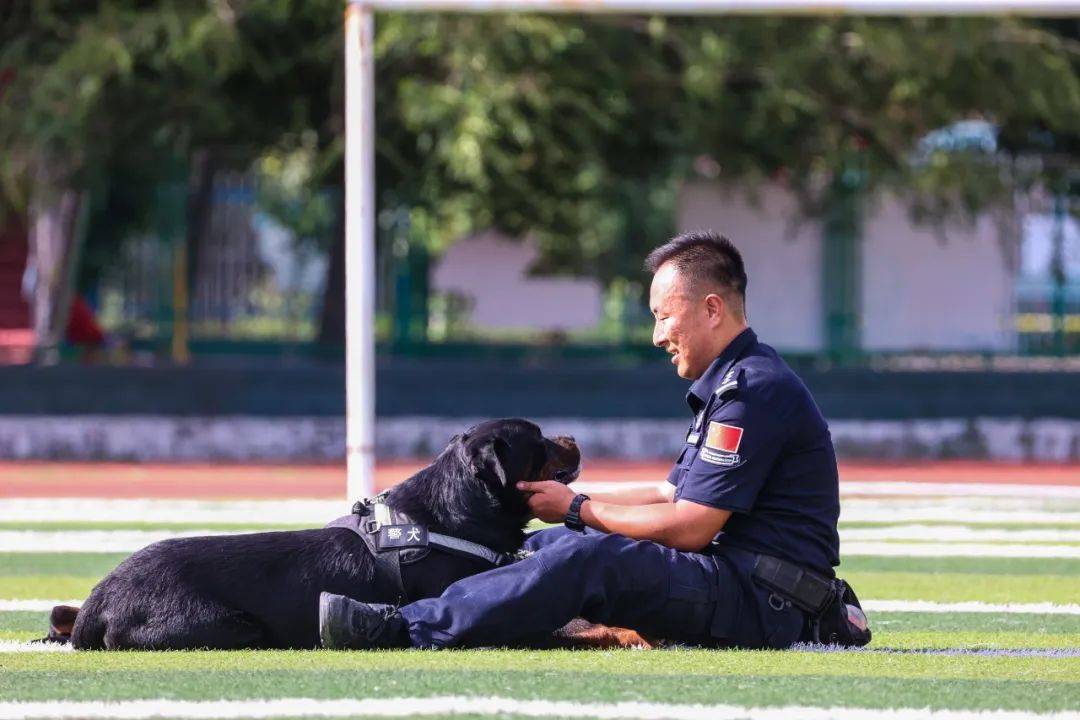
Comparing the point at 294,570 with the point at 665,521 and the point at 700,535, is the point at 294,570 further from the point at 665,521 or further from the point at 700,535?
the point at 700,535

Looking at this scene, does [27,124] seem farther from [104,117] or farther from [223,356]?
[223,356]

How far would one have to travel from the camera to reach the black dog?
5.91m

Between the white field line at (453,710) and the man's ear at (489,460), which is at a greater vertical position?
the man's ear at (489,460)

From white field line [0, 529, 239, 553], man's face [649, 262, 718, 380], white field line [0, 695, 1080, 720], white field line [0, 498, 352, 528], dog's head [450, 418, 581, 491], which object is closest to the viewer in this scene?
white field line [0, 695, 1080, 720]

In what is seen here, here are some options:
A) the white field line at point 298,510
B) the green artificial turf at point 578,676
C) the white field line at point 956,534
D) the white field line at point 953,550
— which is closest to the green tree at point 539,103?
the white field line at point 298,510

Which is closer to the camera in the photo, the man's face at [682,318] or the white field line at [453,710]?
the white field line at [453,710]

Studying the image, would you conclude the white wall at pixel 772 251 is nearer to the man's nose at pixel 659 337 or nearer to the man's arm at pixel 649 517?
the man's nose at pixel 659 337

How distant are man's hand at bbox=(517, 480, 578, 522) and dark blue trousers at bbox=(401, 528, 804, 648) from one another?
10cm

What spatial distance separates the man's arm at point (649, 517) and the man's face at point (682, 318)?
0.53 metres

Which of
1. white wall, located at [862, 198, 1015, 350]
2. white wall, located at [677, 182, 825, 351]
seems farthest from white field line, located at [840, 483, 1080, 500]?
white wall, located at [677, 182, 825, 351]

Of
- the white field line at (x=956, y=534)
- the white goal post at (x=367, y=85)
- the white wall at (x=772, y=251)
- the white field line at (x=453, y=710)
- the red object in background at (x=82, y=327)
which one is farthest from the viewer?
the red object in background at (x=82, y=327)

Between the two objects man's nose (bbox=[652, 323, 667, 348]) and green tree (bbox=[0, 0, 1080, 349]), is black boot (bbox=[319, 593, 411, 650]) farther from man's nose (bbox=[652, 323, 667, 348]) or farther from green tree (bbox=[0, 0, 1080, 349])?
green tree (bbox=[0, 0, 1080, 349])

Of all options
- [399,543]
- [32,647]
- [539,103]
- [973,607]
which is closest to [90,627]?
[32,647]

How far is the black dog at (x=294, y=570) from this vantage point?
591 centimetres
